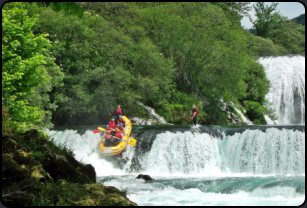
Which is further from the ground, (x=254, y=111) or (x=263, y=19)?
(x=263, y=19)

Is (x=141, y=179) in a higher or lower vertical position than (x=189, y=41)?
lower

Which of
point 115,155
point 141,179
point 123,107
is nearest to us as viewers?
point 141,179

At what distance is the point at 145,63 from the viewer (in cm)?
2000

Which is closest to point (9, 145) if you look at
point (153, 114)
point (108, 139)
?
point (108, 139)

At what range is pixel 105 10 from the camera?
81.6 feet

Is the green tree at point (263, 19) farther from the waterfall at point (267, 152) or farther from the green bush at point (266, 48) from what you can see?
the waterfall at point (267, 152)

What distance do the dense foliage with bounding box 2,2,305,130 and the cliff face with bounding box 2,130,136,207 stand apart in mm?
9986

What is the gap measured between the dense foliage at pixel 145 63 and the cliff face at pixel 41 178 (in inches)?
393

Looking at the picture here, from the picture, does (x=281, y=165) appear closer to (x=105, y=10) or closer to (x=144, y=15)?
(x=144, y=15)

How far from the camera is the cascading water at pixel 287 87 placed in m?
23.3

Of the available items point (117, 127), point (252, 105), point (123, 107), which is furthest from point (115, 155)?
point (252, 105)

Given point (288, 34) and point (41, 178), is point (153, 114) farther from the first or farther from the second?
point (288, 34)

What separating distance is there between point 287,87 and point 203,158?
15375 millimetres

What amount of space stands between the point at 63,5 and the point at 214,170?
10.4 m
